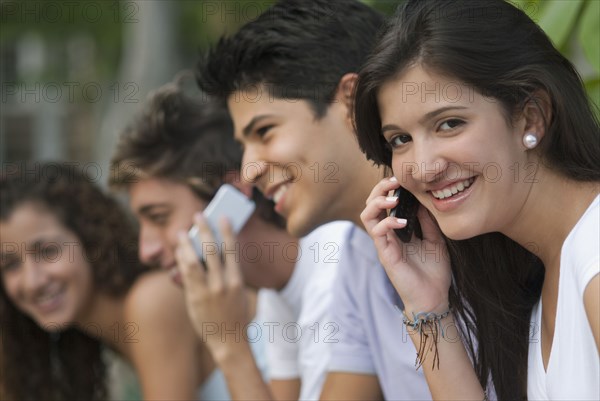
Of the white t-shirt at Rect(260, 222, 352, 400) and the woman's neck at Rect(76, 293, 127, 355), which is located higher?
the white t-shirt at Rect(260, 222, 352, 400)

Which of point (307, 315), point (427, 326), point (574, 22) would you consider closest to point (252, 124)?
point (307, 315)

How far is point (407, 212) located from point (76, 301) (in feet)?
6.53

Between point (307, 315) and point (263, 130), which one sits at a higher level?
point (263, 130)

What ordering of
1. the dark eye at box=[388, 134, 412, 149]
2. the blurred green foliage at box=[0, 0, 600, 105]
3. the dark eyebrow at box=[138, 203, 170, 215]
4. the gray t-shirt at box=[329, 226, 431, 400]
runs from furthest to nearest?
the blurred green foliage at box=[0, 0, 600, 105] < the dark eyebrow at box=[138, 203, 170, 215] < the gray t-shirt at box=[329, 226, 431, 400] < the dark eye at box=[388, 134, 412, 149]

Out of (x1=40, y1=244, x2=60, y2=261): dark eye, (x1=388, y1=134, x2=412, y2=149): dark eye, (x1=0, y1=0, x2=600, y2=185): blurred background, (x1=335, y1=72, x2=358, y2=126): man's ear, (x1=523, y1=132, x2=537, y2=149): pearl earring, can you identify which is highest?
(x1=523, y1=132, x2=537, y2=149): pearl earring

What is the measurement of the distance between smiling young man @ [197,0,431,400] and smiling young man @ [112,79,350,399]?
0.99 ft

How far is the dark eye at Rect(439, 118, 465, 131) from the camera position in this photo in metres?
2.03

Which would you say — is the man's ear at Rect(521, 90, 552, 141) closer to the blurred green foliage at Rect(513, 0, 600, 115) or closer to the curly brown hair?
the blurred green foliage at Rect(513, 0, 600, 115)

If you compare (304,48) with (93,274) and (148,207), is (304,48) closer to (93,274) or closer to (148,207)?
(148,207)

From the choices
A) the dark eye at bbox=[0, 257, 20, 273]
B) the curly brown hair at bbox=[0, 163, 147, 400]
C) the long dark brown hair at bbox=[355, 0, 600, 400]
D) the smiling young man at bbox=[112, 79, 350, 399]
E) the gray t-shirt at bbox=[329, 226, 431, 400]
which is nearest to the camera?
the long dark brown hair at bbox=[355, 0, 600, 400]

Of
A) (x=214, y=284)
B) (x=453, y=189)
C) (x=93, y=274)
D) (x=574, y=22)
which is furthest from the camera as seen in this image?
(x=93, y=274)

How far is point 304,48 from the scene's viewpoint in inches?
118

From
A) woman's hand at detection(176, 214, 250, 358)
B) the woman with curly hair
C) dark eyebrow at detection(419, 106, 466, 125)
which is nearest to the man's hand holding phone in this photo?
woman's hand at detection(176, 214, 250, 358)

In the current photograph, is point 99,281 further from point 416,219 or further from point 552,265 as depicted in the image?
point 552,265
